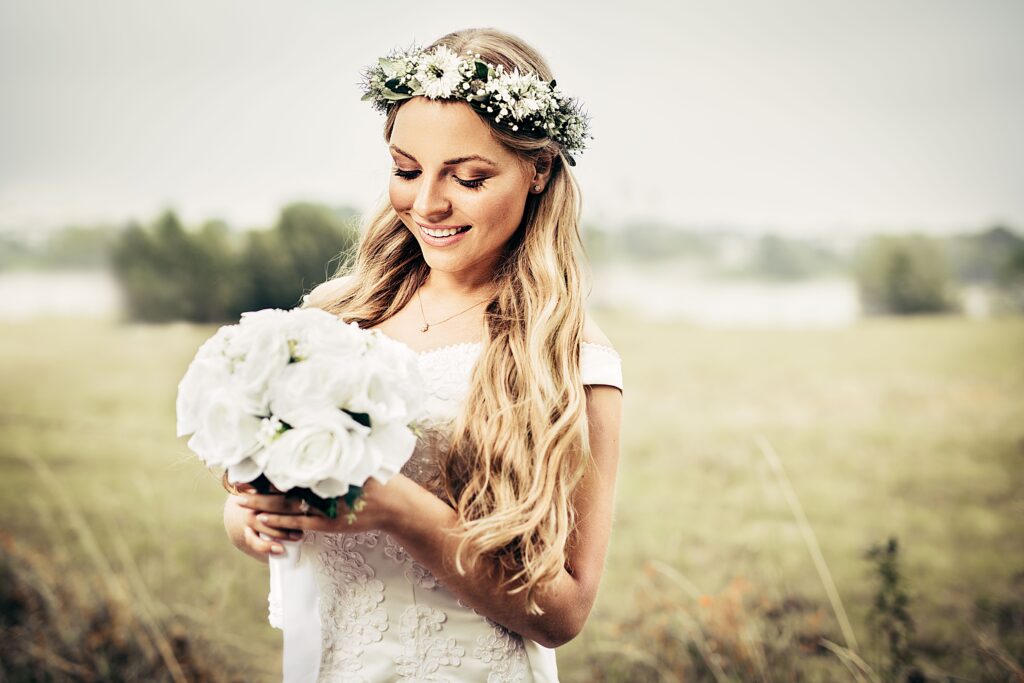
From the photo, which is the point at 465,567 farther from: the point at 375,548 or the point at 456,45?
the point at 456,45

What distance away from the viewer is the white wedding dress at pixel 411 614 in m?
1.93

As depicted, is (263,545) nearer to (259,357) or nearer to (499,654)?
(259,357)

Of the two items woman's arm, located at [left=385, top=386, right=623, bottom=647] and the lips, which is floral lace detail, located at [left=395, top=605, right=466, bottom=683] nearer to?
woman's arm, located at [left=385, top=386, right=623, bottom=647]

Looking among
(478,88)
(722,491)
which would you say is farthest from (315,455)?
(722,491)

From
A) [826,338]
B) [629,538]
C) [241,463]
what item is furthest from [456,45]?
[826,338]

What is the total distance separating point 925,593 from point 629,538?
6.56 feet

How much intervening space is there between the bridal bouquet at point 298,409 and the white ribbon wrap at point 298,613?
0.34 m

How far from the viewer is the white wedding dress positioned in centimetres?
193

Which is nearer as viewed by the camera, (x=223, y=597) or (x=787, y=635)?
(x=787, y=635)

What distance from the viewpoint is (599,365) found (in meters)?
1.97

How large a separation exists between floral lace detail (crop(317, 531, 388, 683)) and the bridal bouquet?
513mm

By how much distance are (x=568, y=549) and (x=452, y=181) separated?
0.98 m

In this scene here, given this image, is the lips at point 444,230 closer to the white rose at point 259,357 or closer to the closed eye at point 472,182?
the closed eye at point 472,182

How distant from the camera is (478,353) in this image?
2020 mm
